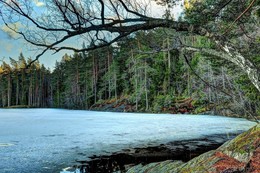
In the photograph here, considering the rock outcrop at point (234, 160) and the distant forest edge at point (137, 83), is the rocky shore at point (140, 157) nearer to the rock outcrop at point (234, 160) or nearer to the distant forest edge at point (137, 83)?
the rock outcrop at point (234, 160)

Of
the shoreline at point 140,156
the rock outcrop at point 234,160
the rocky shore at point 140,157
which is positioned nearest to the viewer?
the rock outcrop at point 234,160

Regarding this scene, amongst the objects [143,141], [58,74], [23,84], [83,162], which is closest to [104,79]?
[58,74]

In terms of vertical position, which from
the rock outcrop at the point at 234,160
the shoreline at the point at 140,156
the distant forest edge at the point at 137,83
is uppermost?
the distant forest edge at the point at 137,83

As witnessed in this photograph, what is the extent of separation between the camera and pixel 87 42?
16.6 feet

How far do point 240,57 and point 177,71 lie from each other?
4308 cm

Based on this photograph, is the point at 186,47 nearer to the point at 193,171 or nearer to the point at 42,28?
the point at 193,171

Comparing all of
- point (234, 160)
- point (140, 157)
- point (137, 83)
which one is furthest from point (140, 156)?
point (137, 83)

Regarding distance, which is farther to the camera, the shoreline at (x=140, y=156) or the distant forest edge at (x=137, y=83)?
the distant forest edge at (x=137, y=83)

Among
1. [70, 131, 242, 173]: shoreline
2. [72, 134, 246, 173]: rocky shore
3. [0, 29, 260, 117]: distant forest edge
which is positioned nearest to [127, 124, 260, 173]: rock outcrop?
[72, 134, 246, 173]: rocky shore

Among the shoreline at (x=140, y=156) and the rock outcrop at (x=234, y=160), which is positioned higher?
the rock outcrop at (x=234, y=160)

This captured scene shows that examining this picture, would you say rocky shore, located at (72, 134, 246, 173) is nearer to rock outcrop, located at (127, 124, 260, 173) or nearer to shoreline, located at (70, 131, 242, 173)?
shoreline, located at (70, 131, 242, 173)

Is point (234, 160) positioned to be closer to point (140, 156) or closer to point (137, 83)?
point (140, 156)

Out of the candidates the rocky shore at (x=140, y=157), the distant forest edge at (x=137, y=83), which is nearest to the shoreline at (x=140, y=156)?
the rocky shore at (x=140, y=157)

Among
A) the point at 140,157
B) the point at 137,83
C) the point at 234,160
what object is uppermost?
the point at 137,83
